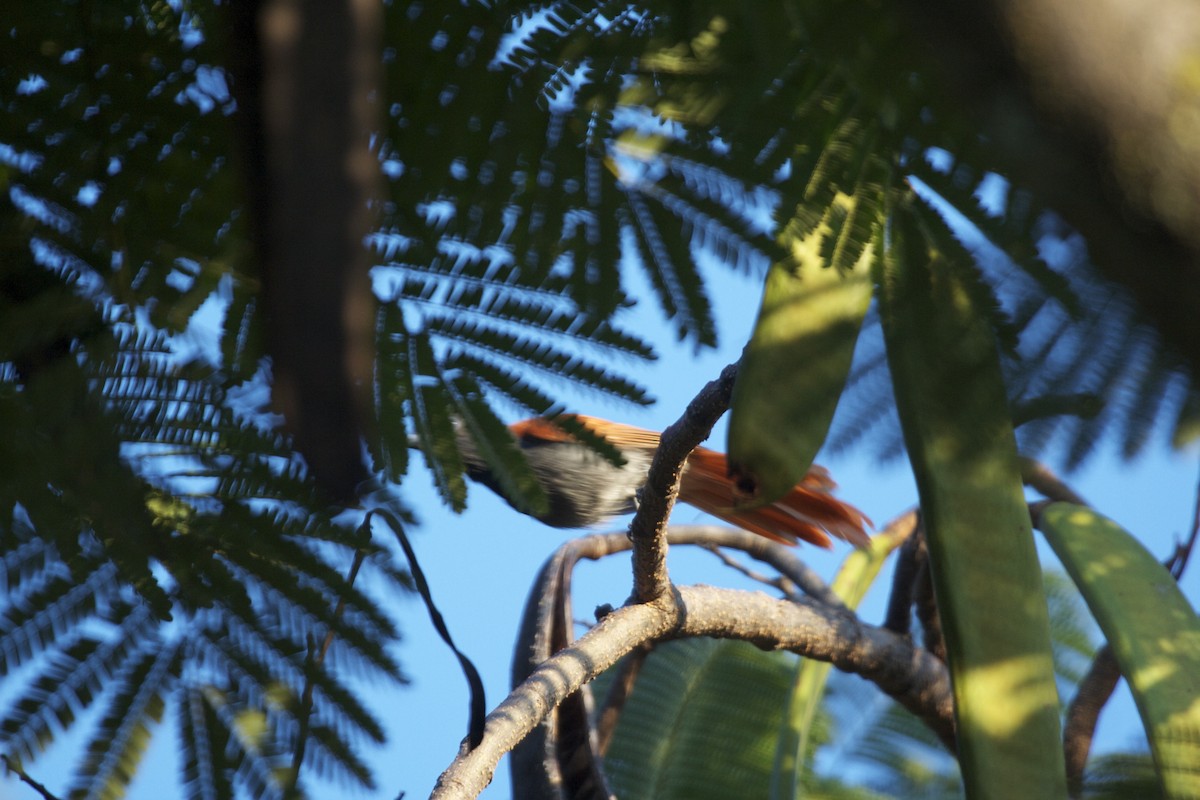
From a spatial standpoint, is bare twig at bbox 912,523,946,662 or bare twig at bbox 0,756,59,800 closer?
bare twig at bbox 0,756,59,800

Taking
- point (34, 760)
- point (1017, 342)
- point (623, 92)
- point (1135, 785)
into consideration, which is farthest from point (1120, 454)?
point (34, 760)

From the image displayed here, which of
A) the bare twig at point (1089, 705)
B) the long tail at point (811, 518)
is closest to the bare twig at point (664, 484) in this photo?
the bare twig at point (1089, 705)

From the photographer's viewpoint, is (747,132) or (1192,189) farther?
(747,132)

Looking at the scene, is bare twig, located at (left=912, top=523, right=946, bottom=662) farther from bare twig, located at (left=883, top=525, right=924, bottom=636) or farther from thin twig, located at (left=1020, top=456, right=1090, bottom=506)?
thin twig, located at (left=1020, top=456, right=1090, bottom=506)

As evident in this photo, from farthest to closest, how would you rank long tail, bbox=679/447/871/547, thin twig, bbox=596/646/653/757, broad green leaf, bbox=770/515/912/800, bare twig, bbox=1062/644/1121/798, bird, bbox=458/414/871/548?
long tail, bbox=679/447/871/547
bird, bbox=458/414/871/548
thin twig, bbox=596/646/653/757
bare twig, bbox=1062/644/1121/798
broad green leaf, bbox=770/515/912/800

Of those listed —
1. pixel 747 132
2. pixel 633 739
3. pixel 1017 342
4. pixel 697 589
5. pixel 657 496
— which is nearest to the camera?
pixel 1017 342

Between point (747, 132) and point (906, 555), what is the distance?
160 cm

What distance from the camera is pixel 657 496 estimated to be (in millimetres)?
1431

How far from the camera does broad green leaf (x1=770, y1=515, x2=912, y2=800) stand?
1.73 meters

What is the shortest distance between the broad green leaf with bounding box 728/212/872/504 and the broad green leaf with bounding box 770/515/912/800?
2.52 feet

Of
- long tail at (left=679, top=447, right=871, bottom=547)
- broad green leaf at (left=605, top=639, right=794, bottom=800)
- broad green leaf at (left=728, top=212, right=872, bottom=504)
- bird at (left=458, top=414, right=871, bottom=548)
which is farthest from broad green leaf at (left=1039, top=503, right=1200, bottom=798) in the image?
long tail at (left=679, top=447, right=871, bottom=547)

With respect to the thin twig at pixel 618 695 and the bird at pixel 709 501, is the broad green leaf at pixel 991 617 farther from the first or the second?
the bird at pixel 709 501

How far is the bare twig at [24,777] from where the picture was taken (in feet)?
3.40

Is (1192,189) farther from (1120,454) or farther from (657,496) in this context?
(657,496)
